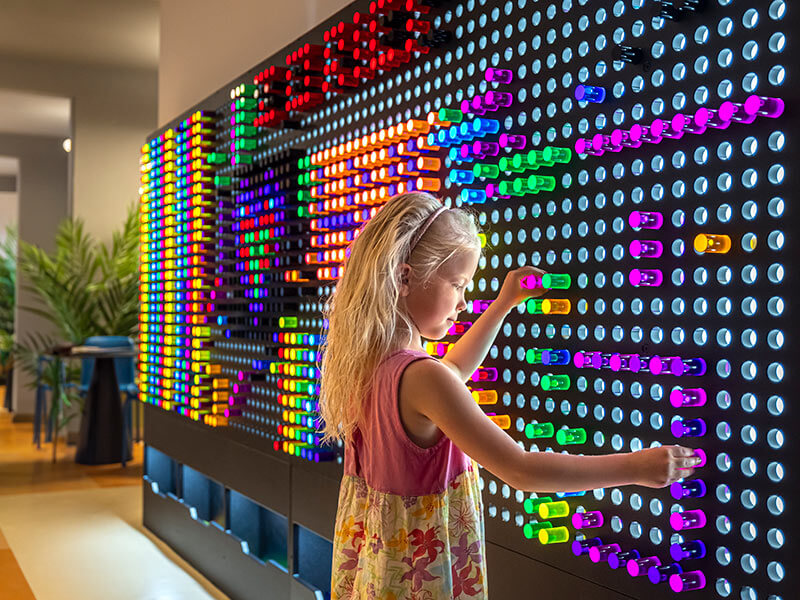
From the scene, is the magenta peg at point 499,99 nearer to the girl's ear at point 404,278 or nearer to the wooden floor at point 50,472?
the girl's ear at point 404,278

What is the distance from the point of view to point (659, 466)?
1352mm

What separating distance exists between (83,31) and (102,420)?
318cm

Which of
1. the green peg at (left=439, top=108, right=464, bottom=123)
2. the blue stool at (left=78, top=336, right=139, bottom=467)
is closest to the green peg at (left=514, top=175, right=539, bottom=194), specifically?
the green peg at (left=439, top=108, right=464, bottom=123)

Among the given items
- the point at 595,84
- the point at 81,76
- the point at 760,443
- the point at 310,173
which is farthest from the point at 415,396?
the point at 81,76

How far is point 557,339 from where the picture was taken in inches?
70.4

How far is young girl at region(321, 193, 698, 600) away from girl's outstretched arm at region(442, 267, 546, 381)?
0.66ft

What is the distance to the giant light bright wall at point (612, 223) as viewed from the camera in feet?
4.43

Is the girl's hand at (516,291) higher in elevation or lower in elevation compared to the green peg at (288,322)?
higher

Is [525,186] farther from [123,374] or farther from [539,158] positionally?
[123,374]

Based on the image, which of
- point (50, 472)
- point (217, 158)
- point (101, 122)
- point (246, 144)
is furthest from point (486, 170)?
point (101, 122)

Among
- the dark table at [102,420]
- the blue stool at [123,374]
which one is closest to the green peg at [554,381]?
the dark table at [102,420]

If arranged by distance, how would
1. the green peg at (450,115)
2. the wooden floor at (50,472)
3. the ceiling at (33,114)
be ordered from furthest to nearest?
the ceiling at (33,114)
the wooden floor at (50,472)
the green peg at (450,115)

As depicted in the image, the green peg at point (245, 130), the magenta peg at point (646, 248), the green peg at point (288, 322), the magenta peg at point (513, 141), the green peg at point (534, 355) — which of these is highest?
the green peg at point (245, 130)

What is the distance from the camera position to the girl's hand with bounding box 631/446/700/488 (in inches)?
53.2
